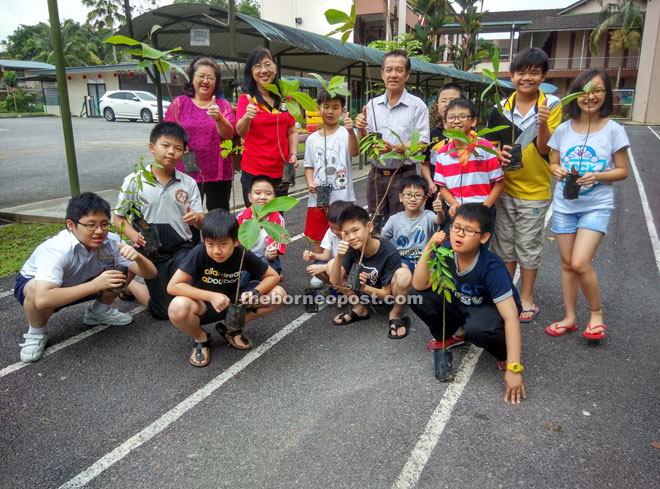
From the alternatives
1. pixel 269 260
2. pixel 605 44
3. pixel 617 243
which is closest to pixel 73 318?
pixel 269 260

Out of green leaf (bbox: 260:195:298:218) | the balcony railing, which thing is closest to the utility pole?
green leaf (bbox: 260:195:298:218)

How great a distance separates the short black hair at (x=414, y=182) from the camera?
3.60 metres

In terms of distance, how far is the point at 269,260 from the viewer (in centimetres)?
344

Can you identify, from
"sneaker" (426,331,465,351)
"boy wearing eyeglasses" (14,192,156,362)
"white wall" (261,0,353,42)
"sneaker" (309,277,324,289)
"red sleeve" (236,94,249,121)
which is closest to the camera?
"boy wearing eyeglasses" (14,192,156,362)

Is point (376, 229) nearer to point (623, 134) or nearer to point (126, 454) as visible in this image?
point (623, 134)

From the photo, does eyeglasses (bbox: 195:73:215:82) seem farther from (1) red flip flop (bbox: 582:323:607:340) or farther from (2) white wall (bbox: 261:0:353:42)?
(2) white wall (bbox: 261:0:353:42)

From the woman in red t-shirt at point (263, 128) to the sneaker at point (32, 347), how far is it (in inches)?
72.7

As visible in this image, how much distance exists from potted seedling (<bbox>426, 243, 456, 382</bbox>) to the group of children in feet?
0.22

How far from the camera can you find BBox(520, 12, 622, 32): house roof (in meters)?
35.5

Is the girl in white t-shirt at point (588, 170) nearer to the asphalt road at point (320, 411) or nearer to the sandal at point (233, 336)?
the asphalt road at point (320, 411)

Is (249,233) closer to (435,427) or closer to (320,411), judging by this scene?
(320,411)

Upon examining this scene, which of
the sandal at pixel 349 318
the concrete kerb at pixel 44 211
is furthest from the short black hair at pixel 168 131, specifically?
the concrete kerb at pixel 44 211

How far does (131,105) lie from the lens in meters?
24.5

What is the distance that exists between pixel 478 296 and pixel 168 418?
178 cm
